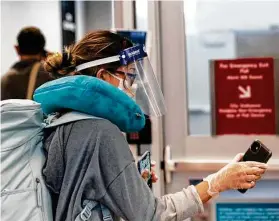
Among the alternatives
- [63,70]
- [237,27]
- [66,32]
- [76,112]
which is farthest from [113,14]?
[66,32]

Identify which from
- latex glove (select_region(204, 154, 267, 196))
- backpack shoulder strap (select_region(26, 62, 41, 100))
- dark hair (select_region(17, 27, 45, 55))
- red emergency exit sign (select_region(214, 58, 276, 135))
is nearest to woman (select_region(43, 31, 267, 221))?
latex glove (select_region(204, 154, 267, 196))

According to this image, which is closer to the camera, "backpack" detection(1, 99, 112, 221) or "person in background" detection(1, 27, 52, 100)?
"backpack" detection(1, 99, 112, 221)

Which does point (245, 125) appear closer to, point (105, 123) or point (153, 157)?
point (153, 157)

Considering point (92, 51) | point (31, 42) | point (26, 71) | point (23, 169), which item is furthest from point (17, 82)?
point (23, 169)

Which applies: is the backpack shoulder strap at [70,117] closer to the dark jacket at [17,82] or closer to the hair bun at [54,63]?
the hair bun at [54,63]

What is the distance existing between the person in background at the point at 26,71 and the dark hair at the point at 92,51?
54.2 inches

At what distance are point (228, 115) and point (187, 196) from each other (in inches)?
26.5

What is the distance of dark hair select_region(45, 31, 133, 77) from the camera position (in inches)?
60.4

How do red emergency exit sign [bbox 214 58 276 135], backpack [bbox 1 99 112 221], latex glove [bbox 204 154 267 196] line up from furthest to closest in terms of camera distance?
red emergency exit sign [bbox 214 58 276 135], latex glove [bbox 204 154 267 196], backpack [bbox 1 99 112 221]

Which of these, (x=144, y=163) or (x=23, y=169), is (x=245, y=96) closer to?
(x=144, y=163)

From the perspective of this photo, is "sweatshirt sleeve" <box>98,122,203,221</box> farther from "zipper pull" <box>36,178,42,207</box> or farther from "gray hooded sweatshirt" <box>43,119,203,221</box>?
"zipper pull" <box>36,178,42,207</box>

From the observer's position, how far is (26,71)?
305 centimetres

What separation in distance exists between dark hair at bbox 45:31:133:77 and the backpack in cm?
19

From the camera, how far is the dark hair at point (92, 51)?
1.54m
